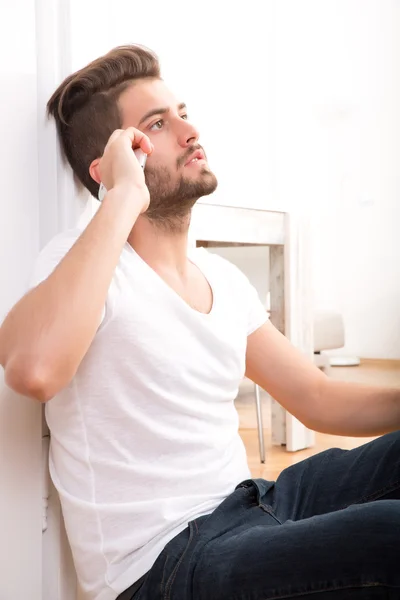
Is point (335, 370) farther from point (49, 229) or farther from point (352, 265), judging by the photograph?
point (49, 229)

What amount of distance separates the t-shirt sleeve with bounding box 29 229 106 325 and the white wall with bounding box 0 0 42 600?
0.04 m

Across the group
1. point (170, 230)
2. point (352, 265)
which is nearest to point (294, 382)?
point (170, 230)

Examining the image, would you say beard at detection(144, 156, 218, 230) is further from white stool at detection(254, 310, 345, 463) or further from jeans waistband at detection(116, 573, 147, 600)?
white stool at detection(254, 310, 345, 463)

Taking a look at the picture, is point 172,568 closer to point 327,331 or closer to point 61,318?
point 61,318

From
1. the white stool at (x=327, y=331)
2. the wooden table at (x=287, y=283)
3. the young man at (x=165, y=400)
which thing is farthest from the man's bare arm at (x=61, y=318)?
the white stool at (x=327, y=331)

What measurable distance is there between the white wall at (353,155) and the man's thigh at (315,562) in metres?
4.75

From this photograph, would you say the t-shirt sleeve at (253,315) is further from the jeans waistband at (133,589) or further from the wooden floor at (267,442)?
the wooden floor at (267,442)

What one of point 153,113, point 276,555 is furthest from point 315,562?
point 153,113

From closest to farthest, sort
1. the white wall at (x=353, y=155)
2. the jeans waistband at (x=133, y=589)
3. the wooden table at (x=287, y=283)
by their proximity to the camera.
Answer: the jeans waistband at (x=133, y=589) → the wooden table at (x=287, y=283) → the white wall at (x=353, y=155)

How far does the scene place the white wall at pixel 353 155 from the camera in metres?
5.57

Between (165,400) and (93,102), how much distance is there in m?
0.51

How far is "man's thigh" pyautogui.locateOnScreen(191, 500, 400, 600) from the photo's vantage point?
748mm

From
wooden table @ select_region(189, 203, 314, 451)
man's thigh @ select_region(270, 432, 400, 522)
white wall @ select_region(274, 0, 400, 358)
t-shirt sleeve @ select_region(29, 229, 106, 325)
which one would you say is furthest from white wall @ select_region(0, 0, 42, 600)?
white wall @ select_region(274, 0, 400, 358)

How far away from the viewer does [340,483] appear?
1084 mm
